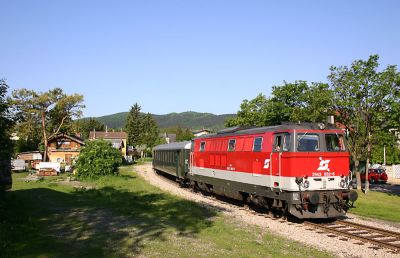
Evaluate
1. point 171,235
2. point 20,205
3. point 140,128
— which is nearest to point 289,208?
point 171,235

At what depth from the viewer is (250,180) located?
1773 cm

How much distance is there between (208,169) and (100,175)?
16.6 meters

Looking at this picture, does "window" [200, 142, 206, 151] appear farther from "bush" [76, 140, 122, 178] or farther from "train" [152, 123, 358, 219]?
"bush" [76, 140, 122, 178]

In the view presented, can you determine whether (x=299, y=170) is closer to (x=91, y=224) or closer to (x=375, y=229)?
(x=375, y=229)

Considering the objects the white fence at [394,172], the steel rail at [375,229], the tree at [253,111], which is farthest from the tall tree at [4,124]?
the white fence at [394,172]

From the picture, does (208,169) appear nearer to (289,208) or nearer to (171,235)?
(289,208)

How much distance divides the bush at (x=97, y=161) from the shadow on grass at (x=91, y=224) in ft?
47.3

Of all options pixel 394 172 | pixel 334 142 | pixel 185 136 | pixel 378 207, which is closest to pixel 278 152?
pixel 334 142

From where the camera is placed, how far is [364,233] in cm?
1352

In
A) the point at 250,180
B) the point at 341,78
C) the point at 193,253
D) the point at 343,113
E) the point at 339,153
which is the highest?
the point at 341,78

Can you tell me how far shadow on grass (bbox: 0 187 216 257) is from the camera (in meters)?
10.4

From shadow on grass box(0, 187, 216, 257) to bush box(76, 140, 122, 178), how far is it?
1442 cm

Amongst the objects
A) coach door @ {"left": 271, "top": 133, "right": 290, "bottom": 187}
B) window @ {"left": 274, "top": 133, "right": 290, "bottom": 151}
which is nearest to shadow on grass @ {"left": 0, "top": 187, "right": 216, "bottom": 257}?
coach door @ {"left": 271, "top": 133, "right": 290, "bottom": 187}

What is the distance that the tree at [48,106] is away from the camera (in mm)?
62844
